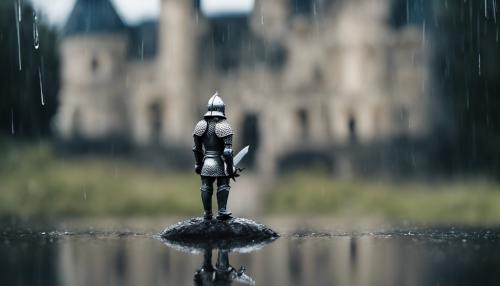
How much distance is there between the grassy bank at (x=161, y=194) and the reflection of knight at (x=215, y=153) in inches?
415

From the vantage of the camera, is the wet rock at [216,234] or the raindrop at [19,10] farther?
the raindrop at [19,10]

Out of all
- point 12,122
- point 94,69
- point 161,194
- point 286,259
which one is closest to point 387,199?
point 161,194

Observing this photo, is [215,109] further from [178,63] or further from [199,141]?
[178,63]

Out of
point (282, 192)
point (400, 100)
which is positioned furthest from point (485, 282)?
Answer: point (400, 100)

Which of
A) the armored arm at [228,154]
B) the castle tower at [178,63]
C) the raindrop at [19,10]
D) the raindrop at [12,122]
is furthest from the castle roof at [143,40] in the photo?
the armored arm at [228,154]

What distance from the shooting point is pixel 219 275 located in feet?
22.5

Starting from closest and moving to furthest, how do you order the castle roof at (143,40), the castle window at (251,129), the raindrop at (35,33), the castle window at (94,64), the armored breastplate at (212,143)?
the armored breastplate at (212,143)
the raindrop at (35,33)
the castle window at (251,129)
the castle roof at (143,40)
the castle window at (94,64)

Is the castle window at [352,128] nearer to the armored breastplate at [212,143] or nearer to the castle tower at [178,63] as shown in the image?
the castle tower at [178,63]

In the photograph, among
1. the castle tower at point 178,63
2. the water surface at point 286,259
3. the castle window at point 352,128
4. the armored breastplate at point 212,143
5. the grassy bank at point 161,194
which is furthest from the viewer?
the castle tower at point 178,63

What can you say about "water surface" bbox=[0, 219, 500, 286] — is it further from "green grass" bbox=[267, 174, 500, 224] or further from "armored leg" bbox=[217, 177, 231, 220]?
"green grass" bbox=[267, 174, 500, 224]

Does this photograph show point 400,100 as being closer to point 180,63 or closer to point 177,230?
point 180,63

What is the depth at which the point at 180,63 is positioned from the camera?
41.8 m

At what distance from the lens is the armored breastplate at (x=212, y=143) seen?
1015 centimetres

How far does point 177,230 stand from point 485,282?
5.14 meters
